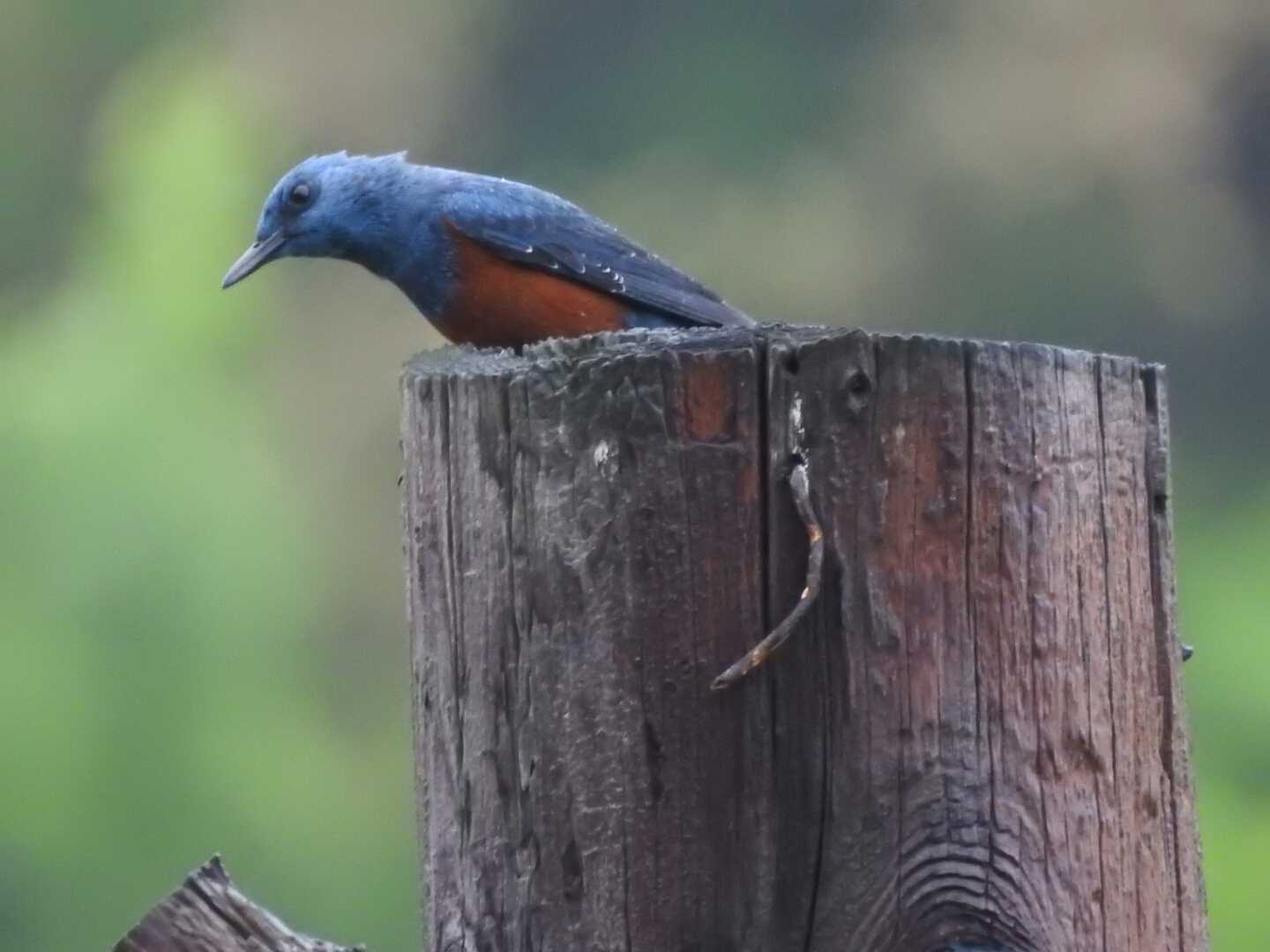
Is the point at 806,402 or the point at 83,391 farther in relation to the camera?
the point at 83,391

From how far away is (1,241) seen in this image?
16531 millimetres

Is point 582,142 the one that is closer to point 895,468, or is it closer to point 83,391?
point 83,391

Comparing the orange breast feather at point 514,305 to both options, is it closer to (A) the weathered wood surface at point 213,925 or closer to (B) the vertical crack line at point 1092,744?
(A) the weathered wood surface at point 213,925

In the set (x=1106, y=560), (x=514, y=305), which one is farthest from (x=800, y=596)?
(x=514, y=305)

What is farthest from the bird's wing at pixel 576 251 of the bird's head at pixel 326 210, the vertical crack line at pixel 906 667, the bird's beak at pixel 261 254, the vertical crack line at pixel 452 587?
the vertical crack line at pixel 906 667

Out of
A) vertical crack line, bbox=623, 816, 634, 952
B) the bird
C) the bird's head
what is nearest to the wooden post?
vertical crack line, bbox=623, 816, 634, 952

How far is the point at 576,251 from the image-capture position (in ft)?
18.8

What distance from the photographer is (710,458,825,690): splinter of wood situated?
2.47 meters

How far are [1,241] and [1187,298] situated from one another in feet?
30.9

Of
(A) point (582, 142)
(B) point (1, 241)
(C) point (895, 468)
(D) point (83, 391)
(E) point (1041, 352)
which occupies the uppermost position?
(A) point (582, 142)

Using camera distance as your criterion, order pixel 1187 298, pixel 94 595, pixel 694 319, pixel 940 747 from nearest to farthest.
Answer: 1. pixel 940 747
2. pixel 694 319
3. pixel 94 595
4. pixel 1187 298

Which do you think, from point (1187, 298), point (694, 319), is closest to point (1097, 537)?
point (694, 319)

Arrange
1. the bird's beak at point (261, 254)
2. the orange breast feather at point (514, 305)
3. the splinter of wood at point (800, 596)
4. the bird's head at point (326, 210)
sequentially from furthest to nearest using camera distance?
the bird's beak at point (261, 254)
the bird's head at point (326, 210)
the orange breast feather at point (514, 305)
the splinter of wood at point (800, 596)

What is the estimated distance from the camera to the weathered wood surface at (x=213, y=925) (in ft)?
9.12
